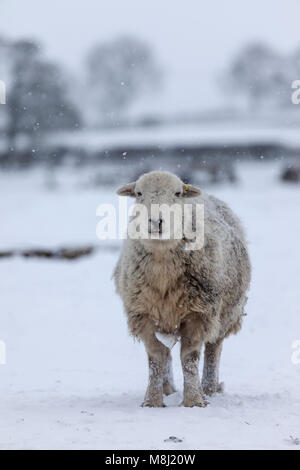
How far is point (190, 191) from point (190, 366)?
4.93 feet

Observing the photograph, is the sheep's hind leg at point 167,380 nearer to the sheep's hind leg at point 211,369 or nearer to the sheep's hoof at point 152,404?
the sheep's hind leg at point 211,369

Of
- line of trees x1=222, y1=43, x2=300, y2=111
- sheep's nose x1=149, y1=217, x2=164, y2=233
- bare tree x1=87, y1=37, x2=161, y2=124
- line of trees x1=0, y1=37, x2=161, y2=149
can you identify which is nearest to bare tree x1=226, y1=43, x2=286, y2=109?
line of trees x1=222, y1=43, x2=300, y2=111

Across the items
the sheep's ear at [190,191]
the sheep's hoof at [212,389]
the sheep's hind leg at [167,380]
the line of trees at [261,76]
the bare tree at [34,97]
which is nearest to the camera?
the sheep's ear at [190,191]

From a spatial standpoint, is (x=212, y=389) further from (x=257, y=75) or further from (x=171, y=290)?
(x=257, y=75)

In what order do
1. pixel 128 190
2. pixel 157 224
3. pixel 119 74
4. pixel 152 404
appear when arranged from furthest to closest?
pixel 119 74
pixel 128 190
pixel 152 404
pixel 157 224

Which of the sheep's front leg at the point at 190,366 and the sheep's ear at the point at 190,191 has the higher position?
the sheep's ear at the point at 190,191

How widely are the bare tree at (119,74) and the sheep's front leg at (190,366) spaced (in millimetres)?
44428

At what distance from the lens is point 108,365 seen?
844 centimetres

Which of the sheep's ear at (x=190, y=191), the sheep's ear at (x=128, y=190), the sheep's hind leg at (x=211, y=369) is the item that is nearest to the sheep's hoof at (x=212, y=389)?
the sheep's hind leg at (x=211, y=369)

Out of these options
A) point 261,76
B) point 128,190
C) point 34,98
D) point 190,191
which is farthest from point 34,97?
point 190,191

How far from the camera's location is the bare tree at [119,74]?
2088 inches

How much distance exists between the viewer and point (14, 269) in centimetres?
1437

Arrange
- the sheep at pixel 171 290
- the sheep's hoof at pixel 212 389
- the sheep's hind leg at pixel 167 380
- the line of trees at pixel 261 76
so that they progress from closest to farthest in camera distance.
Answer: the sheep at pixel 171 290
the sheep's hind leg at pixel 167 380
the sheep's hoof at pixel 212 389
the line of trees at pixel 261 76

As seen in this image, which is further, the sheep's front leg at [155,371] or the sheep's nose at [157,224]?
the sheep's front leg at [155,371]
